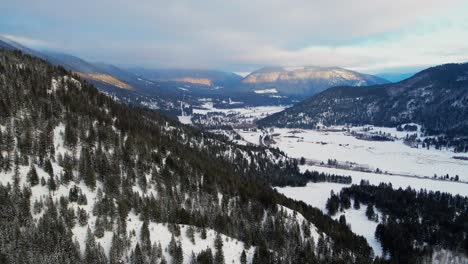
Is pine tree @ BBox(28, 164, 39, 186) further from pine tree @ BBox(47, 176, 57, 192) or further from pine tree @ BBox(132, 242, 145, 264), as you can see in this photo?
pine tree @ BBox(132, 242, 145, 264)

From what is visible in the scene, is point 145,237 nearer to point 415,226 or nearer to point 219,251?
point 219,251

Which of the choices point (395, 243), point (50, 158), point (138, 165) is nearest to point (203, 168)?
point (138, 165)

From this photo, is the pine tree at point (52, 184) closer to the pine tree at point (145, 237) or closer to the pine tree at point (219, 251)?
the pine tree at point (145, 237)

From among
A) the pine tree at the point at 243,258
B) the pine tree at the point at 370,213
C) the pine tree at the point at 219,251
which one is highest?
the pine tree at the point at 219,251

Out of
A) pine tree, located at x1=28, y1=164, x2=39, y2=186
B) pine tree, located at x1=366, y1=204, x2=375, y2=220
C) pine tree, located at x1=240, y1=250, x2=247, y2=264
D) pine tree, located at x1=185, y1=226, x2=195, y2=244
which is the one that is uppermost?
pine tree, located at x1=28, y1=164, x2=39, y2=186

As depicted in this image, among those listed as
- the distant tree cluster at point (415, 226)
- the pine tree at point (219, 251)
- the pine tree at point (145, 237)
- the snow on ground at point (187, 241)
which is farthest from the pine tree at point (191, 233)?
the distant tree cluster at point (415, 226)

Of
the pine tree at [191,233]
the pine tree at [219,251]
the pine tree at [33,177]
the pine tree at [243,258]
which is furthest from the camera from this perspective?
the pine tree at [191,233]

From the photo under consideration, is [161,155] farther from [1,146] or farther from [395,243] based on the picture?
[395,243]

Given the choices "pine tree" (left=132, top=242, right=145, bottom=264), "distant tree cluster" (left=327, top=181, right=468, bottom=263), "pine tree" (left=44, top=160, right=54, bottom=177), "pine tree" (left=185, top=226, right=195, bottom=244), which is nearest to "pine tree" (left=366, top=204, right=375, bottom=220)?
"distant tree cluster" (left=327, top=181, right=468, bottom=263)
